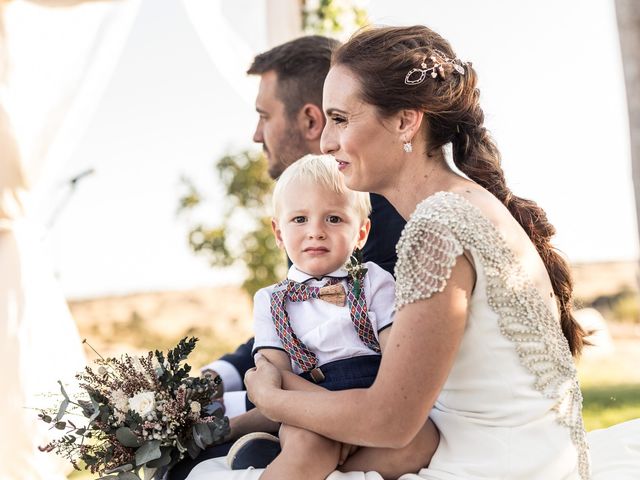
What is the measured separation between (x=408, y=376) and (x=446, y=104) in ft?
2.88

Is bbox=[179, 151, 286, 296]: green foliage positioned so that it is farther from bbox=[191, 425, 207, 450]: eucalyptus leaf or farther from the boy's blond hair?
bbox=[191, 425, 207, 450]: eucalyptus leaf

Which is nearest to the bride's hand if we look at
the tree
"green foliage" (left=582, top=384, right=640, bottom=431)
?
"green foliage" (left=582, top=384, right=640, bottom=431)

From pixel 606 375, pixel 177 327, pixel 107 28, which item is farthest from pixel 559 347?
pixel 177 327

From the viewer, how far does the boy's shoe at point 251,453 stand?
2555 mm

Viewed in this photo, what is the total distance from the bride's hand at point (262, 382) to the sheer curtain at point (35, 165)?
9.97 feet

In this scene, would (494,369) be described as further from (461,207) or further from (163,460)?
(163,460)

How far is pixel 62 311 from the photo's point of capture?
5637 millimetres

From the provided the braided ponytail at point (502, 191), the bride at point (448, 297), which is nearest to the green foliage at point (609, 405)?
the braided ponytail at point (502, 191)

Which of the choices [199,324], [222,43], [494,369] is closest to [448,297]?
[494,369]

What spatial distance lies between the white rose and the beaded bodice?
0.83 metres

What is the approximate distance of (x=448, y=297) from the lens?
214cm

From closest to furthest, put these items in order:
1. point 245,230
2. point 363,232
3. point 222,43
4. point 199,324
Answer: point 363,232 < point 222,43 < point 245,230 < point 199,324

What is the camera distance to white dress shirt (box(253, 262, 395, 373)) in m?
2.58

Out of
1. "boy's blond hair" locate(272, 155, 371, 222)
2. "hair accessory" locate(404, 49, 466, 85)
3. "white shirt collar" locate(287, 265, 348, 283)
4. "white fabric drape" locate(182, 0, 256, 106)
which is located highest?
"white fabric drape" locate(182, 0, 256, 106)
